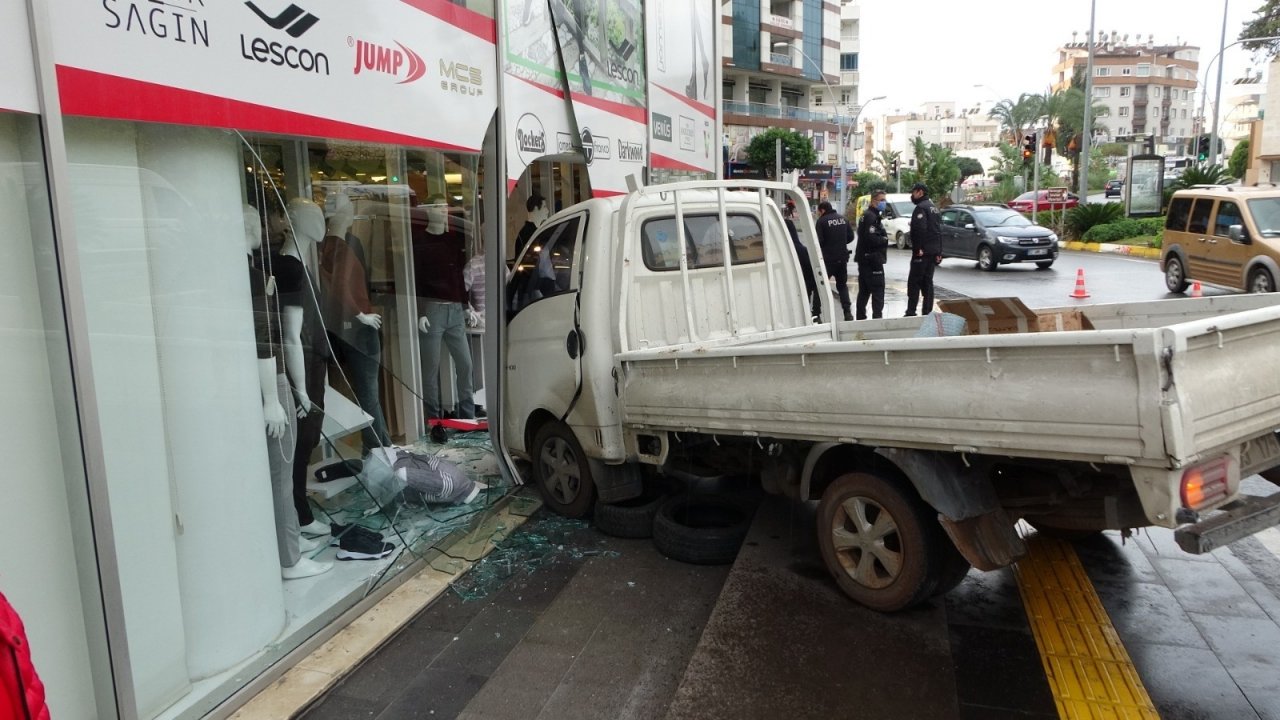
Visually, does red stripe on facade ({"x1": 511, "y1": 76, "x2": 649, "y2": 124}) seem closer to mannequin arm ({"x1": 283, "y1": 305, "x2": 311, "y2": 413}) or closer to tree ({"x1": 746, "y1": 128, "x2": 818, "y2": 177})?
mannequin arm ({"x1": 283, "y1": 305, "x2": 311, "y2": 413})

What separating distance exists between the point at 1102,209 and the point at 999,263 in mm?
9543

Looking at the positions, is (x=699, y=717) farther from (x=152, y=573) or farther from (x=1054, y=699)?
(x=152, y=573)

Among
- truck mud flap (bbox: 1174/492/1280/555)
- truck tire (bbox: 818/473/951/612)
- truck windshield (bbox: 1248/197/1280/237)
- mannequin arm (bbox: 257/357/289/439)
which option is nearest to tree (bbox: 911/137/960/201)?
truck windshield (bbox: 1248/197/1280/237)

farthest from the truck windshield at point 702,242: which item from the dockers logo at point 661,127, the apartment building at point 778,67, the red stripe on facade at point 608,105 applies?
the apartment building at point 778,67

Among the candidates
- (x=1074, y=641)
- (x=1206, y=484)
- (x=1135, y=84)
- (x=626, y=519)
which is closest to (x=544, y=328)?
(x=626, y=519)

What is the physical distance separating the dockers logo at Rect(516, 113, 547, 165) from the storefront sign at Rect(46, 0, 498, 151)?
471 millimetres

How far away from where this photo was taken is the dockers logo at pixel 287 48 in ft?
13.1

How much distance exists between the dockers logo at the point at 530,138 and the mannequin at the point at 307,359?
2.10 m

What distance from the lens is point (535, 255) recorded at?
631 cm

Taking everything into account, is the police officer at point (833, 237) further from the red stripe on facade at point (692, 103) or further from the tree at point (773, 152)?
the tree at point (773, 152)

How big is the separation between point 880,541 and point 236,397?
310cm

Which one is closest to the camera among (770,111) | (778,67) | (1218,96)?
(1218,96)

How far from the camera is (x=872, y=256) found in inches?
Answer: 494

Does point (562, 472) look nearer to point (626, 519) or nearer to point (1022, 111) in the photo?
point (626, 519)
